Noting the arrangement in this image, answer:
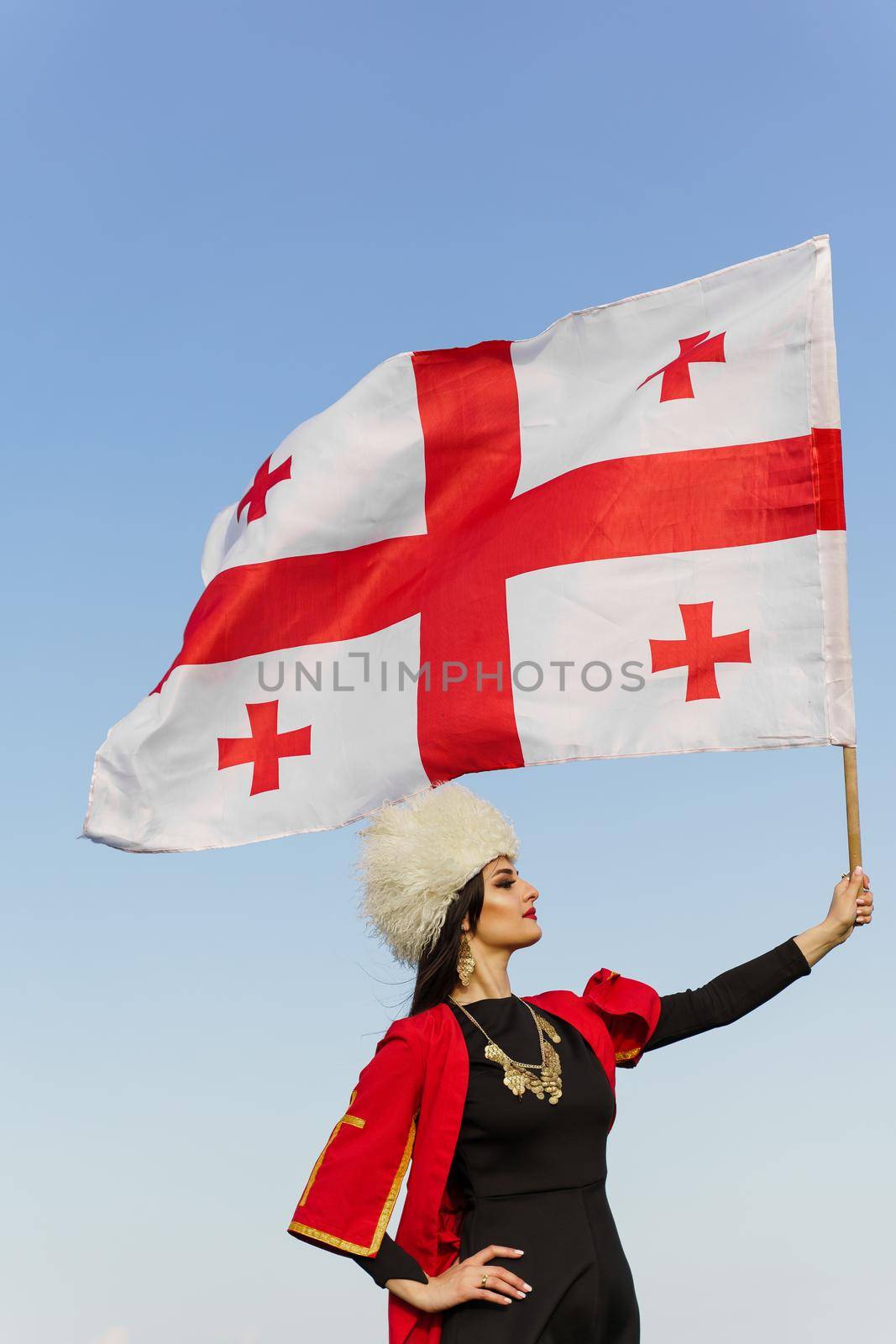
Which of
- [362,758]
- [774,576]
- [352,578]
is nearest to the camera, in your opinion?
[774,576]

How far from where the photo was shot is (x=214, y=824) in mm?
5922

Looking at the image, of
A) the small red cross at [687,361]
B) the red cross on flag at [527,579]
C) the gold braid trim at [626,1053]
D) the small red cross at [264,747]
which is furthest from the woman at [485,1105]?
the small red cross at [687,361]

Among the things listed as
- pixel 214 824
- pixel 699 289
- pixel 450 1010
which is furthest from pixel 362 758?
pixel 699 289

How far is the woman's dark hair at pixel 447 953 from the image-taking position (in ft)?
16.6

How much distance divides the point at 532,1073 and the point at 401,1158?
45 cm

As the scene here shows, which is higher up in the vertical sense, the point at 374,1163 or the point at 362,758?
the point at 362,758

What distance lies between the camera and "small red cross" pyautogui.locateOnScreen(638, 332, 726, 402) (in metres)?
5.67

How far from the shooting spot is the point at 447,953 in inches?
199

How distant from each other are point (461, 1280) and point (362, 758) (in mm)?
1851

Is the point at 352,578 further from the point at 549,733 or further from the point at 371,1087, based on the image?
the point at 371,1087

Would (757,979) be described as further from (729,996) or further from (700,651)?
(700,651)

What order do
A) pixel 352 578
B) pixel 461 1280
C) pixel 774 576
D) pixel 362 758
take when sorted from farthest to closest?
pixel 352 578 < pixel 362 758 < pixel 774 576 < pixel 461 1280

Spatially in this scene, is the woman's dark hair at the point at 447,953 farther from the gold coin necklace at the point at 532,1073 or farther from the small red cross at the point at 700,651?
the small red cross at the point at 700,651

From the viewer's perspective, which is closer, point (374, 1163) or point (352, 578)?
point (374, 1163)
